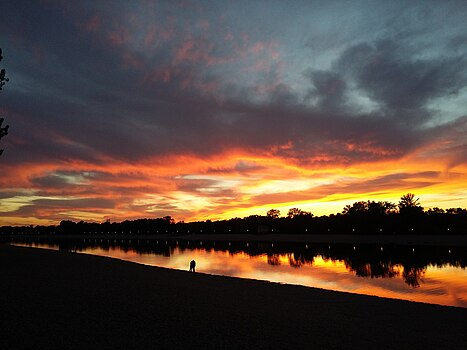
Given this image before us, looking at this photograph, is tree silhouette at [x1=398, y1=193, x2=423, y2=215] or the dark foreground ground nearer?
the dark foreground ground

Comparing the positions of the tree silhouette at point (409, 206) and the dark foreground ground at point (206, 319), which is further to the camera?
the tree silhouette at point (409, 206)

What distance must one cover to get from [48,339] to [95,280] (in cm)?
1147

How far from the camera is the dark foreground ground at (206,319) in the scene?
32.1 ft

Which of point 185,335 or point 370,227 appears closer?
point 185,335

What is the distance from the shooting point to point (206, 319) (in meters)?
12.2

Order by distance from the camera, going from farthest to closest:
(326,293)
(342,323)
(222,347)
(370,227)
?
1. (370,227)
2. (326,293)
3. (342,323)
4. (222,347)

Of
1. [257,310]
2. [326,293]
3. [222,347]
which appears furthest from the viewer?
[326,293]

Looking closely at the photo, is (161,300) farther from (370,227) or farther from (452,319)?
(370,227)

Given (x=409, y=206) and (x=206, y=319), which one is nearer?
(x=206, y=319)

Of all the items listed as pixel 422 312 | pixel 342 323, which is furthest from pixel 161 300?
pixel 422 312

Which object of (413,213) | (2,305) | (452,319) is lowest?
(452,319)

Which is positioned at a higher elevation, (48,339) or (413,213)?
(413,213)

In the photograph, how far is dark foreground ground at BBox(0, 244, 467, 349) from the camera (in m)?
9.77

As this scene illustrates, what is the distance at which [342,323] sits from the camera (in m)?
12.5
